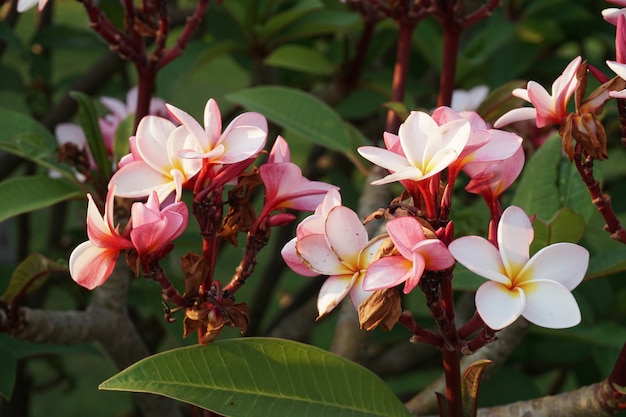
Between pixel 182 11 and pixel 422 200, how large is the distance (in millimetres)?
1553

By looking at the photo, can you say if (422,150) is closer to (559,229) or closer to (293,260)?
(293,260)

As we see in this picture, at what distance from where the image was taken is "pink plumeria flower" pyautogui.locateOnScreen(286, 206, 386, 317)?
0.73m

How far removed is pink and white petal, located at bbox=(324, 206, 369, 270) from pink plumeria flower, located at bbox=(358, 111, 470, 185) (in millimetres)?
41

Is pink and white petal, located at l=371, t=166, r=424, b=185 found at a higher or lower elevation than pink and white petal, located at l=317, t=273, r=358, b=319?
higher

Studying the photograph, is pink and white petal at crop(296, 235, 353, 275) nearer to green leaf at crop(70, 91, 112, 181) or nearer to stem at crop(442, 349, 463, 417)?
stem at crop(442, 349, 463, 417)

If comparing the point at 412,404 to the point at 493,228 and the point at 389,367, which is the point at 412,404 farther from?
the point at 389,367

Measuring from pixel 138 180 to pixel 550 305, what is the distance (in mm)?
378

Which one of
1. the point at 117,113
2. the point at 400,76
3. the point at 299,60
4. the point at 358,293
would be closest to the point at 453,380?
the point at 358,293

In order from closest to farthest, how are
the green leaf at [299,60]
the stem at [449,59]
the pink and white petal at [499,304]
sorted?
the pink and white petal at [499,304] → the stem at [449,59] → the green leaf at [299,60]

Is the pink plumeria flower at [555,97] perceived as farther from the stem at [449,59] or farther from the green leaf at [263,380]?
the stem at [449,59]

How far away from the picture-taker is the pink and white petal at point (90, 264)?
76 cm

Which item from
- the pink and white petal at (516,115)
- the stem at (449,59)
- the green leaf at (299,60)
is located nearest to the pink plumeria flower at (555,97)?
the pink and white petal at (516,115)

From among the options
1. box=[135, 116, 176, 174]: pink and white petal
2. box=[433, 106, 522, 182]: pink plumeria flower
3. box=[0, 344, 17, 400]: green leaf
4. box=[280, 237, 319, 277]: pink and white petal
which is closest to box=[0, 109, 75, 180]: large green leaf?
box=[0, 344, 17, 400]: green leaf

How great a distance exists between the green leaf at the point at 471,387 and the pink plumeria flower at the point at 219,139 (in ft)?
0.91
